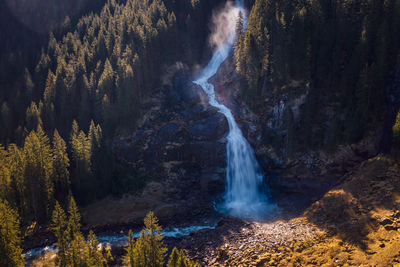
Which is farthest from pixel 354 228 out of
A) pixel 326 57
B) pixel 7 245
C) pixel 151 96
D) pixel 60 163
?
pixel 151 96

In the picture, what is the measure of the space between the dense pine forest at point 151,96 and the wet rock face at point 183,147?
2.36m

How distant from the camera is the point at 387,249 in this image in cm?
2489

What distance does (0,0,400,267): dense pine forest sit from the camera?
37.4 m

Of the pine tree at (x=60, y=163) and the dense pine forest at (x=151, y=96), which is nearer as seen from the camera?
the dense pine forest at (x=151, y=96)

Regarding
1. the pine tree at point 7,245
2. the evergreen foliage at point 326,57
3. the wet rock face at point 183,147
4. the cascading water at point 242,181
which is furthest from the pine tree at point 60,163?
the evergreen foliage at point 326,57

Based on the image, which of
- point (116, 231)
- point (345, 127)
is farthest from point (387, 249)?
point (116, 231)

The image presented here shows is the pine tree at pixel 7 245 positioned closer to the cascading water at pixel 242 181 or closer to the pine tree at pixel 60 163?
the pine tree at pixel 60 163

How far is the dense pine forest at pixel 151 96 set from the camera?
123 feet

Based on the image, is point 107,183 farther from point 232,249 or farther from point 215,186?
point 232,249

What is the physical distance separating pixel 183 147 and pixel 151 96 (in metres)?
16.1

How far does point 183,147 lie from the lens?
5434 centimetres

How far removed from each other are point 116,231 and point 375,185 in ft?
119

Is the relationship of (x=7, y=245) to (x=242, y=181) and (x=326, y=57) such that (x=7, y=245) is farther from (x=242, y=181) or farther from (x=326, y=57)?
(x=326, y=57)

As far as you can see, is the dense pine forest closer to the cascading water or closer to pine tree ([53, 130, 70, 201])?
pine tree ([53, 130, 70, 201])
